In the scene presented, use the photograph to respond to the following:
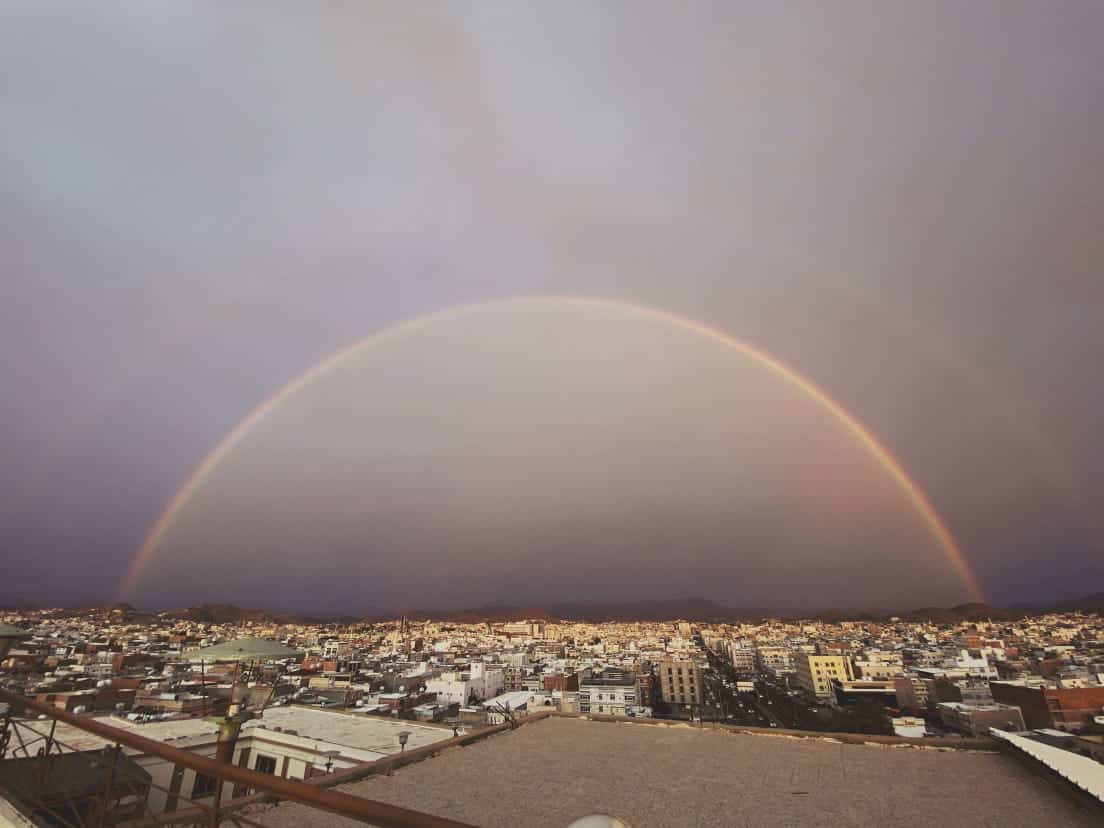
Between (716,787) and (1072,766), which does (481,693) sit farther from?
(1072,766)

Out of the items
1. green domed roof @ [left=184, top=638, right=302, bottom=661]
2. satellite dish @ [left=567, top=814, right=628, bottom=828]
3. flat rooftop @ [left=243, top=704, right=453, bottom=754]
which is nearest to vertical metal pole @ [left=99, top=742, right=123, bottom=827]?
green domed roof @ [left=184, top=638, right=302, bottom=661]

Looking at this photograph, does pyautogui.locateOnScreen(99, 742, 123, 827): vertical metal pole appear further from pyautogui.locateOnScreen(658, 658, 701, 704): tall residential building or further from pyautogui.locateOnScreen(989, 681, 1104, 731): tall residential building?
pyautogui.locateOnScreen(658, 658, 701, 704): tall residential building

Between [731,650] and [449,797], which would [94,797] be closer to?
[449,797]

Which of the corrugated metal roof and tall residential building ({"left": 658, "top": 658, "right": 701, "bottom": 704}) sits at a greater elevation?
the corrugated metal roof

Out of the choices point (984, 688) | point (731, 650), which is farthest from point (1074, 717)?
point (731, 650)

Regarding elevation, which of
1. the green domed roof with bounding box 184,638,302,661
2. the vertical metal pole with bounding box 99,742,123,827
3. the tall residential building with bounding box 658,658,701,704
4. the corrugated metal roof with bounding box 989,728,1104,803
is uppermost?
the green domed roof with bounding box 184,638,302,661

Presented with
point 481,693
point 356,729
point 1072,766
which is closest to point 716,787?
point 1072,766
